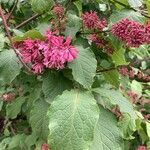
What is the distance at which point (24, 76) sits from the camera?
1709mm

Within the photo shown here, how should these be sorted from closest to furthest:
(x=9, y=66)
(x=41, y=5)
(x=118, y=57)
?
1. (x=9, y=66)
2. (x=41, y=5)
3. (x=118, y=57)

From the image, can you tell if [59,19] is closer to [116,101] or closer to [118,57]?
[118,57]

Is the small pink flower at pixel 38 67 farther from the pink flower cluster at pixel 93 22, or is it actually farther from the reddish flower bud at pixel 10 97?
the reddish flower bud at pixel 10 97

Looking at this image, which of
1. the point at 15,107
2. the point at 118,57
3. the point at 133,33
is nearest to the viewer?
the point at 133,33

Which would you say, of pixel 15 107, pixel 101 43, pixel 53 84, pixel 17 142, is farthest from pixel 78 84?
pixel 17 142

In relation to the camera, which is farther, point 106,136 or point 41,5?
point 41,5

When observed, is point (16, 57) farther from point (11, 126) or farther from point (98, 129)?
point (11, 126)

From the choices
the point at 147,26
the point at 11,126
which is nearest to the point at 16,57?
the point at 147,26

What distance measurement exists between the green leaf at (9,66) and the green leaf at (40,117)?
0.42ft

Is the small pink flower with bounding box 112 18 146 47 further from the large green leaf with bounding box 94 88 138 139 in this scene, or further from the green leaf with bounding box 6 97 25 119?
the green leaf with bounding box 6 97 25 119

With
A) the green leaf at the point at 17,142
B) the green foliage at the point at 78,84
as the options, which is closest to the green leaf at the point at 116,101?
the green foliage at the point at 78,84

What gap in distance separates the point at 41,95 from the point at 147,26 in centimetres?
44

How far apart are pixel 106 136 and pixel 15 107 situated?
32.0 inches

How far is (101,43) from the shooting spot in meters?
1.54
